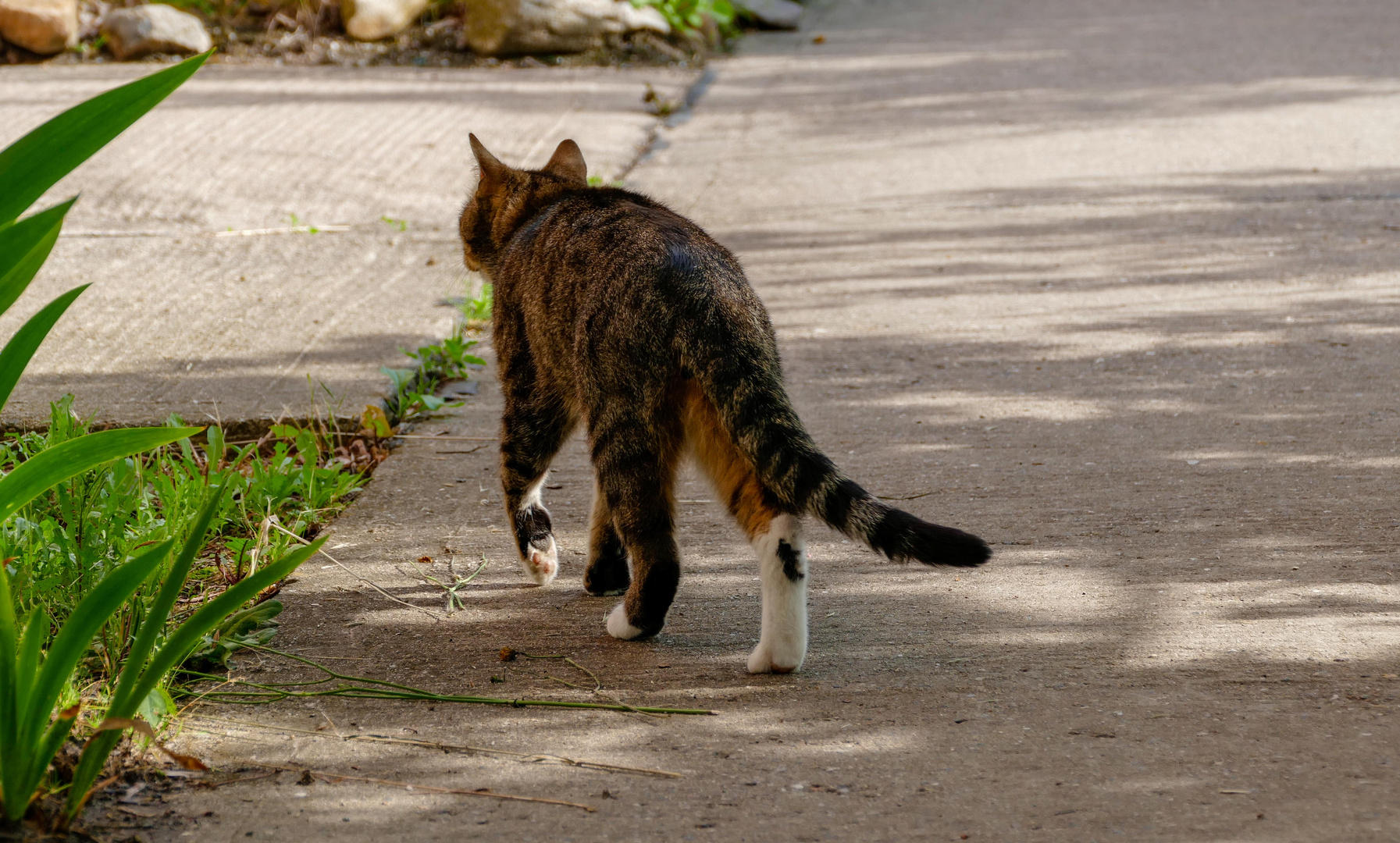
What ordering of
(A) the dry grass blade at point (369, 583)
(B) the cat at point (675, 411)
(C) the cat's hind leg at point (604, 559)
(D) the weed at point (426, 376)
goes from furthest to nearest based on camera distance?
(D) the weed at point (426, 376)
(C) the cat's hind leg at point (604, 559)
(A) the dry grass blade at point (369, 583)
(B) the cat at point (675, 411)

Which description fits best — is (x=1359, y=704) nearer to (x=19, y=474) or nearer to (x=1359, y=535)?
(x=1359, y=535)

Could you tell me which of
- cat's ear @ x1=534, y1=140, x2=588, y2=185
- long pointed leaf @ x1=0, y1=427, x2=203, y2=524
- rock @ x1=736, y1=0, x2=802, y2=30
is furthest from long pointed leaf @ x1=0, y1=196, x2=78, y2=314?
rock @ x1=736, y1=0, x2=802, y2=30

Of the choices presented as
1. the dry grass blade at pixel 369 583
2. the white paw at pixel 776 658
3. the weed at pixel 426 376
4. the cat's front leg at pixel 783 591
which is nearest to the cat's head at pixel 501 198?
the weed at pixel 426 376

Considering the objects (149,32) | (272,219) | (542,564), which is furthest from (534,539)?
(149,32)

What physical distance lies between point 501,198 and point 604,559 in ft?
4.18

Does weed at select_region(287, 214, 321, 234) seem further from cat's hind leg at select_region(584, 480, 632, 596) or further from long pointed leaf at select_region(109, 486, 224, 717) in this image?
long pointed leaf at select_region(109, 486, 224, 717)

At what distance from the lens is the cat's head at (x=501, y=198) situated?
3.88 m

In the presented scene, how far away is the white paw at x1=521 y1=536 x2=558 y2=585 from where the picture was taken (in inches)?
136

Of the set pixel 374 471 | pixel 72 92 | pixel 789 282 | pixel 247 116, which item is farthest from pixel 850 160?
pixel 72 92

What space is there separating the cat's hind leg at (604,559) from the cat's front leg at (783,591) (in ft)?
2.09

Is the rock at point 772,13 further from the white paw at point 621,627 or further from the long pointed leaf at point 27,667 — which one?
the long pointed leaf at point 27,667

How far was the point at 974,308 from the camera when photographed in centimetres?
563

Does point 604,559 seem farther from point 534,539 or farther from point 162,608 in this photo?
point 162,608

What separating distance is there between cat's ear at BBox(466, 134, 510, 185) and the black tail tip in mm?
1978
